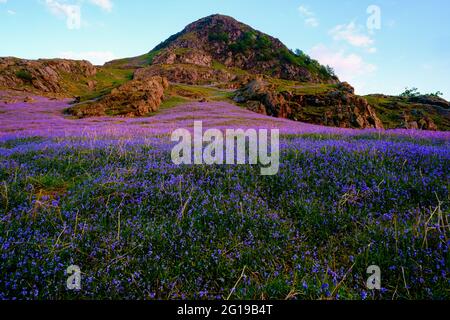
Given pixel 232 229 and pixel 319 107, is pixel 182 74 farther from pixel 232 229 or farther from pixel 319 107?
pixel 232 229

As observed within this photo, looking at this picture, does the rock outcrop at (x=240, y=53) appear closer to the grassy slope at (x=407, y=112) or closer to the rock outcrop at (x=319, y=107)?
the rock outcrop at (x=319, y=107)

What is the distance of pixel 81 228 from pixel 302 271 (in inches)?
127

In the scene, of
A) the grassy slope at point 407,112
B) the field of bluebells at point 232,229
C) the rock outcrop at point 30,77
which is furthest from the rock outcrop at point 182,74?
the field of bluebells at point 232,229

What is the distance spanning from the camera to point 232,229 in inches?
174

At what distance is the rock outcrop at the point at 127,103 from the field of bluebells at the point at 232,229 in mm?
21675

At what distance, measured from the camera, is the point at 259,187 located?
5652mm

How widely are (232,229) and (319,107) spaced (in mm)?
31599

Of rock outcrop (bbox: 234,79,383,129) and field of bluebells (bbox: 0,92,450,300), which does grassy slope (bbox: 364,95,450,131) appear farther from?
field of bluebells (bbox: 0,92,450,300)

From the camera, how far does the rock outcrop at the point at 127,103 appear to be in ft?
87.9

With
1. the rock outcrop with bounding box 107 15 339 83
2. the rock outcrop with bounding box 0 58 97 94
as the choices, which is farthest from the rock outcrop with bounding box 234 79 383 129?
the rock outcrop with bounding box 107 15 339 83

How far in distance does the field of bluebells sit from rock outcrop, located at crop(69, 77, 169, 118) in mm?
21675

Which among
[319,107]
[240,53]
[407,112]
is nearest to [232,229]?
[319,107]

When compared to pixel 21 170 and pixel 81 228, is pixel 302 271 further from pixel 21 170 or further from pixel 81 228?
pixel 21 170

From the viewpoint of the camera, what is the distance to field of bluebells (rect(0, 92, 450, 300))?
10.8 feet
